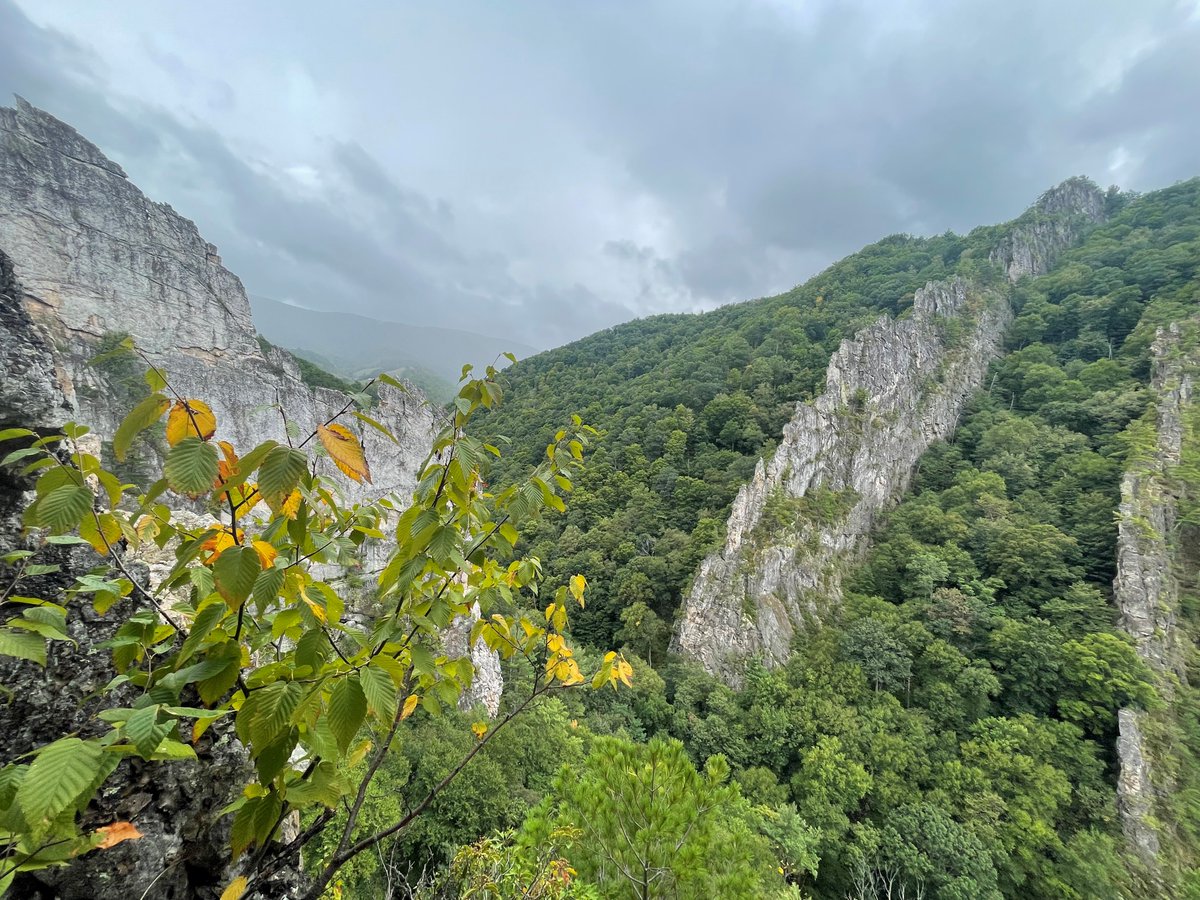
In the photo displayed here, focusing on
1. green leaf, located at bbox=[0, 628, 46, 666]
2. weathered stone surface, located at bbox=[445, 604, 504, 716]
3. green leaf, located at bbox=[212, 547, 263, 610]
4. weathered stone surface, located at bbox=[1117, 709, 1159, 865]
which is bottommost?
weathered stone surface, located at bbox=[445, 604, 504, 716]

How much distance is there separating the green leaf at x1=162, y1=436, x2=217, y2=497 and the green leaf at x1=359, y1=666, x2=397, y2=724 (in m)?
0.49

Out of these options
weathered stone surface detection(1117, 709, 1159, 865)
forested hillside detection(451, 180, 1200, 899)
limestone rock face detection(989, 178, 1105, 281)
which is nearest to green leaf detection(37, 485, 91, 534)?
forested hillside detection(451, 180, 1200, 899)

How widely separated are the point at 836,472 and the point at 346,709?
133 ft

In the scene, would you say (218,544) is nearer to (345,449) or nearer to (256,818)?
(345,449)

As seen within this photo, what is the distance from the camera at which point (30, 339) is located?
11.3 ft

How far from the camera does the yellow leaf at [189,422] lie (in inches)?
40.9

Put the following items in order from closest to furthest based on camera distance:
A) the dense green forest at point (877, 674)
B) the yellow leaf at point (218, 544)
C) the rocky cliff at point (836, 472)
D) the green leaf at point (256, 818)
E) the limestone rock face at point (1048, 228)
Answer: the green leaf at point (256, 818) → the yellow leaf at point (218, 544) → the dense green forest at point (877, 674) → the rocky cliff at point (836, 472) → the limestone rock face at point (1048, 228)

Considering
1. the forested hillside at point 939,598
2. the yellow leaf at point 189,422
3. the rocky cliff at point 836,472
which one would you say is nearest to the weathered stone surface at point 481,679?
the forested hillside at point 939,598

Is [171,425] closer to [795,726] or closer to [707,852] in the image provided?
[707,852]

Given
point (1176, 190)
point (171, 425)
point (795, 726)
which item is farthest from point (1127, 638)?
point (1176, 190)

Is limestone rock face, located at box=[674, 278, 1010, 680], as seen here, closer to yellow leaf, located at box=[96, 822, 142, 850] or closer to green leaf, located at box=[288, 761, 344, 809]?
green leaf, located at box=[288, 761, 344, 809]

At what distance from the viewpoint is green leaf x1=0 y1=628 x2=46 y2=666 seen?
0.92 metres

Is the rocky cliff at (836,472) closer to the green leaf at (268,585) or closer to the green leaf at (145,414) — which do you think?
the green leaf at (268,585)

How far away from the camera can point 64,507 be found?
0.94 metres
